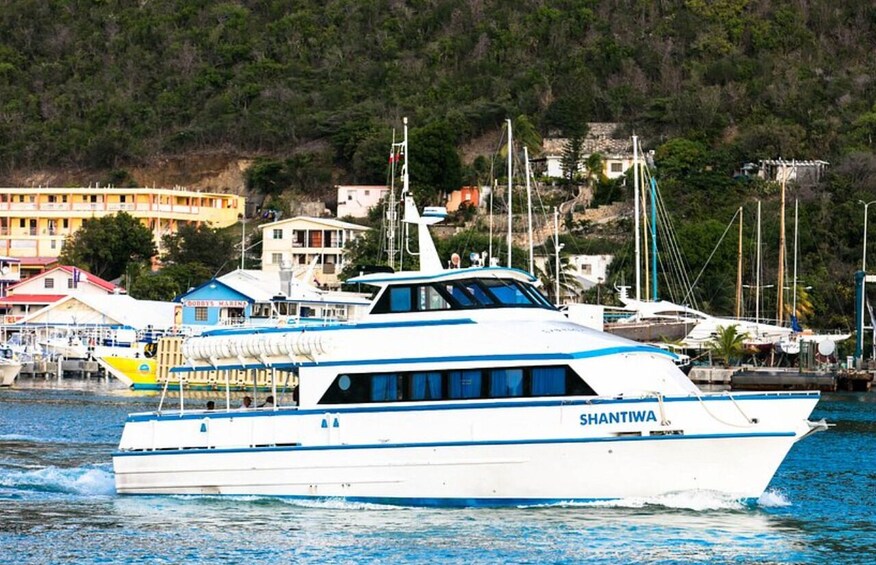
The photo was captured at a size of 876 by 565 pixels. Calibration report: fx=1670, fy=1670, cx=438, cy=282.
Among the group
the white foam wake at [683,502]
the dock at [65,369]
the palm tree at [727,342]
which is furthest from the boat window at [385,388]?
the dock at [65,369]

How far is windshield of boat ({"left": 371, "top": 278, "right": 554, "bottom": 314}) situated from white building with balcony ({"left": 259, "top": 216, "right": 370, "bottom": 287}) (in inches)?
2977

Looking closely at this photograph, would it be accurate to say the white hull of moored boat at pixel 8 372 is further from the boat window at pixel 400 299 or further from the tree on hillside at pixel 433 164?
the boat window at pixel 400 299

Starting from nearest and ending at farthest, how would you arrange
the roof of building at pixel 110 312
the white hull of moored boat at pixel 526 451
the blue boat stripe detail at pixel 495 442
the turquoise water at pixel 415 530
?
the turquoise water at pixel 415 530
the blue boat stripe detail at pixel 495 442
the white hull of moored boat at pixel 526 451
the roof of building at pixel 110 312

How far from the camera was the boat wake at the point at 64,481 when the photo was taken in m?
33.8

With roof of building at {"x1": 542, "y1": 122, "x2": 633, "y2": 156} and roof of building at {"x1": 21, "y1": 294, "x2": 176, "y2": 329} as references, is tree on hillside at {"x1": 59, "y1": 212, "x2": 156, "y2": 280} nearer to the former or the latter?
roof of building at {"x1": 21, "y1": 294, "x2": 176, "y2": 329}

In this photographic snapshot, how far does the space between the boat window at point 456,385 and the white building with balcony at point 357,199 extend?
9050 cm

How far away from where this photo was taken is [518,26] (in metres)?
144

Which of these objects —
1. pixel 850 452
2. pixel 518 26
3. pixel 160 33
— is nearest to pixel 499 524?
pixel 850 452

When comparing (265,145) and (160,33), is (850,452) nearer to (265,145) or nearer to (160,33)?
(265,145)

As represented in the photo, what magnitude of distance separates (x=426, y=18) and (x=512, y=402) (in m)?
123

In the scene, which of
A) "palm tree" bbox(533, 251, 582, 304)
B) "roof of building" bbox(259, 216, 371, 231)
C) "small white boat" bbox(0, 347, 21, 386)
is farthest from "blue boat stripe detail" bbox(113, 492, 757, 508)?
"roof of building" bbox(259, 216, 371, 231)

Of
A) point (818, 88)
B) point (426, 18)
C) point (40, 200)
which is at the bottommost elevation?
point (40, 200)

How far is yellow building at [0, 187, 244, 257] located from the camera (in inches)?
4934

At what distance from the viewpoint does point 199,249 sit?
367 feet
